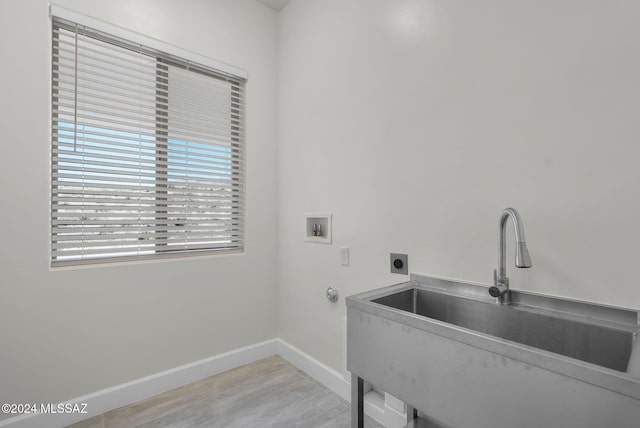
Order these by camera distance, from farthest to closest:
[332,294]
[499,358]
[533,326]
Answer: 1. [332,294]
2. [533,326]
3. [499,358]

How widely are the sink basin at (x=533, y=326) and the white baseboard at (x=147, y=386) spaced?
1.46 m

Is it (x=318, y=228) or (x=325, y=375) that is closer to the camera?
(x=325, y=375)

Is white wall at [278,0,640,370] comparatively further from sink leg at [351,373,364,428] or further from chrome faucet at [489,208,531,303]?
sink leg at [351,373,364,428]

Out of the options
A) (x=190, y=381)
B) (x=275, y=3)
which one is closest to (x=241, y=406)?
(x=190, y=381)

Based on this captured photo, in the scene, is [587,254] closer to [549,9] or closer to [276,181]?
[549,9]

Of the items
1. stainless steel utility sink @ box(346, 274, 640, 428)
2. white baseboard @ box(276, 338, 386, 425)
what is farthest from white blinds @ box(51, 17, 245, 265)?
stainless steel utility sink @ box(346, 274, 640, 428)

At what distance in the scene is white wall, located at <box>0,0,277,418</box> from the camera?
1.53 m

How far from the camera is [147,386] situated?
1895 millimetres

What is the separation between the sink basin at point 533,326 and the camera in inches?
37.8

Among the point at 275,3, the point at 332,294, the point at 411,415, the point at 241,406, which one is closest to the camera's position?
the point at 411,415

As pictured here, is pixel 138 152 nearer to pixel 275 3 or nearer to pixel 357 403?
pixel 275 3

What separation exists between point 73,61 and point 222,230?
1.31 metres

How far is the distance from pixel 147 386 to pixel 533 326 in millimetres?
2120

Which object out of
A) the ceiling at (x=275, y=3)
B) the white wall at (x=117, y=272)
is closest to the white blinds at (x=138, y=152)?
the white wall at (x=117, y=272)
